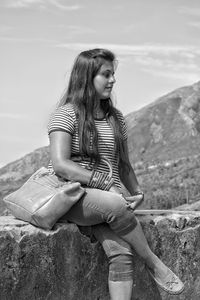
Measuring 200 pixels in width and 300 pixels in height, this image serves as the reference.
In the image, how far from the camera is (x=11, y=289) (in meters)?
5.31

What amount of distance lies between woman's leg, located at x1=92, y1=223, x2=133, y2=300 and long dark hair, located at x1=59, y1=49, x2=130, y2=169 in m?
0.65

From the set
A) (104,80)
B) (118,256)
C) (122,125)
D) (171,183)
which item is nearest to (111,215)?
(118,256)

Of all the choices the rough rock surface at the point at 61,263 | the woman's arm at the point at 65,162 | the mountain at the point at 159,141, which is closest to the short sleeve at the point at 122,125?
the woman's arm at the point at 65,162

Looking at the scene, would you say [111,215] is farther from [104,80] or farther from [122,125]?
[104,80]

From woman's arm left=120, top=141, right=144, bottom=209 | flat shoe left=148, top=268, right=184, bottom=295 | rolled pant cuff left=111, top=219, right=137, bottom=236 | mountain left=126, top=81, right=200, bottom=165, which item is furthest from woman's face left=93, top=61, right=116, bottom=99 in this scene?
mountain left=126, top=81, right=200, bottom=165

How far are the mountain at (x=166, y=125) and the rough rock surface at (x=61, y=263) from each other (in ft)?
156

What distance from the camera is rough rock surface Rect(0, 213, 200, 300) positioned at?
210 inches

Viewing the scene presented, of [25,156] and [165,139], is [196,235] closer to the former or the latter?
[165,139]

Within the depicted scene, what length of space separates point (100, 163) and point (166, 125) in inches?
2166

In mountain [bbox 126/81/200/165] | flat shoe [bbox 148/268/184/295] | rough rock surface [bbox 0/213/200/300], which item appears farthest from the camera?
mountain [bbox 126/81/200/165]

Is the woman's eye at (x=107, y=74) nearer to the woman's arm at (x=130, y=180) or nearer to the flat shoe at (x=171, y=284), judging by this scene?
the woman's arm at (x=130, y=180)

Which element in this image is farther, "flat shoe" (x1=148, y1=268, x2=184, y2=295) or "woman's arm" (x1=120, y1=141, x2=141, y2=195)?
"woman's arm" (x1=120, y1=141, x2=141, y2=195)

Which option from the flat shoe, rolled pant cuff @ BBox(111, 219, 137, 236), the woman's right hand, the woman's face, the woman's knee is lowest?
the flat shoe

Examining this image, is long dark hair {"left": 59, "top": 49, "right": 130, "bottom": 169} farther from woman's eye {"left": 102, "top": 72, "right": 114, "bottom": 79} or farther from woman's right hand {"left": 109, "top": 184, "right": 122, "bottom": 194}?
woman's right hand {"left": 109, "top": 184, "right": 122, "bottom": 194}
